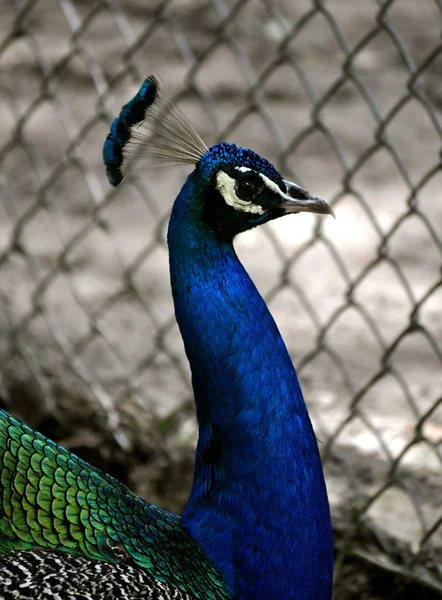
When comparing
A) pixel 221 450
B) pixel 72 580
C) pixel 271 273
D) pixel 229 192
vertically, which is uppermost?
pixel 271 273

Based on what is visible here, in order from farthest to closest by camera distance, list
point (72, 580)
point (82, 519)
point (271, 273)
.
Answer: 1. point (271, 273)
2. point (82, 519)
3. point (72, 580)

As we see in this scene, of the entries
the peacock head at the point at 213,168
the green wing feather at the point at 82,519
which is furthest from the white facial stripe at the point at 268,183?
the green wing feather at the point at 82,519

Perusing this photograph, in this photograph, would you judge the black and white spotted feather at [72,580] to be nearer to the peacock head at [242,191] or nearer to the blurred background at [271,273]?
the peacock head at [242,191]

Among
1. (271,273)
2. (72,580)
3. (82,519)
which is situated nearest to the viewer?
(72,580)

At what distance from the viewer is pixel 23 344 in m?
2.52

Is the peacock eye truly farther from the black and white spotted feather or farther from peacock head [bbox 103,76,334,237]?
the black and white spotted feather

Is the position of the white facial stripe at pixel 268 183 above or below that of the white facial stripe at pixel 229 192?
above

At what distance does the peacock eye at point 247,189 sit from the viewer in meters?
1.42

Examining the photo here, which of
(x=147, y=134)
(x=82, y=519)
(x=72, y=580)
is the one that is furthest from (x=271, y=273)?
(x=72, y=580)

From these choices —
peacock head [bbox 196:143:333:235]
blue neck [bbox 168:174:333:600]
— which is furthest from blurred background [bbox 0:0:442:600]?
blue neck [bbox 168:174:333:600]

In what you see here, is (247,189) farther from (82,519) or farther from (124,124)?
(82,519)

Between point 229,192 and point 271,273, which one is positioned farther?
point 271,273

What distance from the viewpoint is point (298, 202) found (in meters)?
1.44

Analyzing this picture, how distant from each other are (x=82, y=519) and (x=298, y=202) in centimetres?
54
